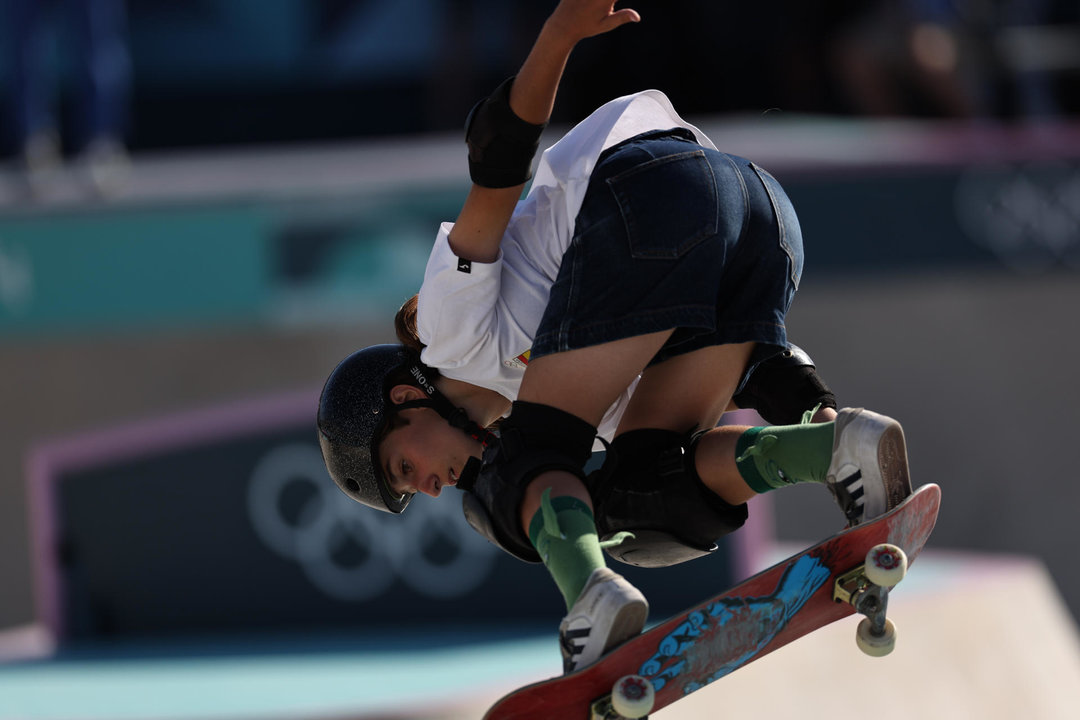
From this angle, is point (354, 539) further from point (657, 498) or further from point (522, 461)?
point (522, 461)

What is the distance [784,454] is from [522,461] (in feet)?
1.94

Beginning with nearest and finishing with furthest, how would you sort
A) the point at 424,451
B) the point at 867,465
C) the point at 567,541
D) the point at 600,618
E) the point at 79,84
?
the point at 600,618, the point at 567,541, the point at 867,465, the point at 424,451, the point at 79,84

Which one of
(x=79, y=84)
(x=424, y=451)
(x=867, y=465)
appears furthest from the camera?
(x=79, y=84)

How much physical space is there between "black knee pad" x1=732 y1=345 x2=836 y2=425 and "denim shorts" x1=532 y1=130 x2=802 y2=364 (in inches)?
17.0

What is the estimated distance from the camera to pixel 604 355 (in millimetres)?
2893

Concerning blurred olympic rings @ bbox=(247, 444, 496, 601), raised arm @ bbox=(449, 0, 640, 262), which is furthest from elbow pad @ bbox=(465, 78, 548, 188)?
blurred olympic rings @ bbox=(247, 444, 496, 601)

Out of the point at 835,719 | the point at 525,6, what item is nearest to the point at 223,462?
the point at 835,719

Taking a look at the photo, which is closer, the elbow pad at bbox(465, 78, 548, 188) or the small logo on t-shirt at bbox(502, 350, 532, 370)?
the elbow pad at bbox(465, 78, 548, 188)

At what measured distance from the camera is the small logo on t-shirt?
3.18 meters

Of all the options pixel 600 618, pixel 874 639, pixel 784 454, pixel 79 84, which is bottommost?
pixel 79 84

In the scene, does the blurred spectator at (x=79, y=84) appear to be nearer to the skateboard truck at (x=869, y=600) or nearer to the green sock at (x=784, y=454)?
the green sock at (x=784, y=454)

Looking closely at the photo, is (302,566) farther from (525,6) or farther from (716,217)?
(525,6)

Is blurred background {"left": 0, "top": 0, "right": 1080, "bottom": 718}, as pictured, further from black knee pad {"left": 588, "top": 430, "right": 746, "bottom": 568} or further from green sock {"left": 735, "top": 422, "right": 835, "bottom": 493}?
green sock {"left": 735, "top": 422, "right": 835, "bottom": 493}

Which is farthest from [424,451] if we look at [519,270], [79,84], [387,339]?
[79,84]
